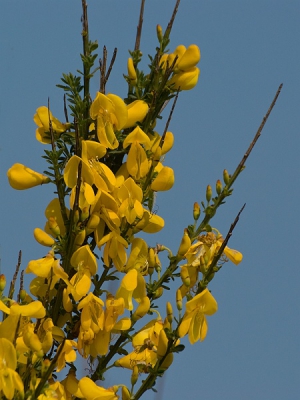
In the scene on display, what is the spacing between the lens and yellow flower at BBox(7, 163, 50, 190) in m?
3.03

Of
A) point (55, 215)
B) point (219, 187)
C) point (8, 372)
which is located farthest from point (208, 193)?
point (8, 372)

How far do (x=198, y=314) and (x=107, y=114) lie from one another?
756 mm

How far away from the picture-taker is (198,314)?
2762mm

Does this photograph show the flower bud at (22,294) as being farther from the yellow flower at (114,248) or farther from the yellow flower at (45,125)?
the yellow flower at (45,125)

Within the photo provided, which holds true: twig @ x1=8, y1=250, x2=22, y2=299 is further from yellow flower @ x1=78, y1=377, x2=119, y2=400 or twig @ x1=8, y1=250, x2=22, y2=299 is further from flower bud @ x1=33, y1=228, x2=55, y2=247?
yellow flower @ x1=78, y1=377, x2=119, y2=400

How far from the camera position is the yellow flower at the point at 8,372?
2.38m

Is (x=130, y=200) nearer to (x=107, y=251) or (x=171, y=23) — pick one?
(x=107, y=251)

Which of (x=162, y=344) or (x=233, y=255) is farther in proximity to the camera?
(x=233, y=255)

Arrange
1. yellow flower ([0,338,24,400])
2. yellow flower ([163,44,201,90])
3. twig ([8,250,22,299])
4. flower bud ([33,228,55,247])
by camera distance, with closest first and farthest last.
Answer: yellow flower ([0,338,24,400]) → twig ([8,250,22,299]) → flower bud ([33,228,55,247]) → yellow flower ([163,44,201,90])

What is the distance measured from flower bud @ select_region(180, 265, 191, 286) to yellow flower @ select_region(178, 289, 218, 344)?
0.35 feet

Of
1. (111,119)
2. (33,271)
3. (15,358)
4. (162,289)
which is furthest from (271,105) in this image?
(15,358)

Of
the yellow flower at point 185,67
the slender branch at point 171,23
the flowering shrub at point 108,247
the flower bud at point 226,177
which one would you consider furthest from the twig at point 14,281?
the slender branch at point 171,23

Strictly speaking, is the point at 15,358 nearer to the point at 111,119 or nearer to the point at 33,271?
the point at 33,271

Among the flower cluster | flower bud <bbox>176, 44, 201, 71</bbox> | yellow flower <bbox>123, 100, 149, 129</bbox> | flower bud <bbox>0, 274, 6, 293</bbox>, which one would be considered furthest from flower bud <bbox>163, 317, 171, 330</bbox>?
flower bud <bbox>176, 44, 201, 71</bbox>
